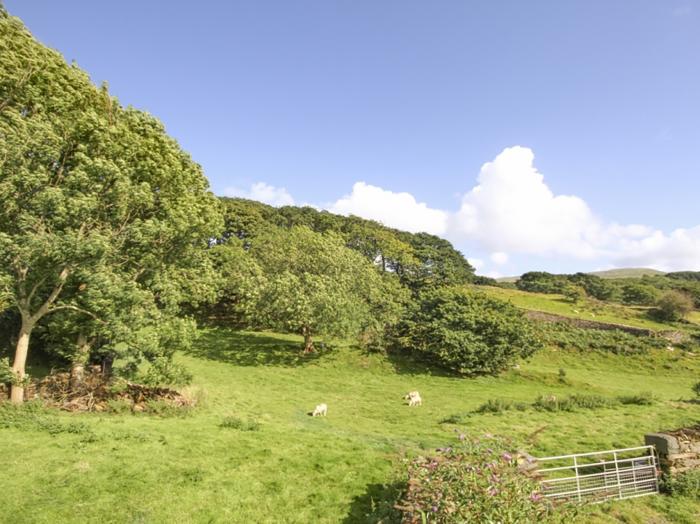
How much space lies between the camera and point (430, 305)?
36.7m

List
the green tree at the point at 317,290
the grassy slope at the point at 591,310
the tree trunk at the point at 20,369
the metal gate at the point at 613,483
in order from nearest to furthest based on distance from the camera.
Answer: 1. the metal gate at the point at 613,483
2. the tree trunk at the point at 20,369
3. the green tree at the point at 317,290
4. the grassy slope at the point at 591,310

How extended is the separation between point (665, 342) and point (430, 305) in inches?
1393

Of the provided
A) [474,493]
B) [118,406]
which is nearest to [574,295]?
[118,406]

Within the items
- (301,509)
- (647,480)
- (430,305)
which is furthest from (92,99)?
(430,305)

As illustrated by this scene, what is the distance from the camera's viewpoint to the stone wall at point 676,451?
10273 mm

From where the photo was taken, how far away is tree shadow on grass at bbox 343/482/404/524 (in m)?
7.70

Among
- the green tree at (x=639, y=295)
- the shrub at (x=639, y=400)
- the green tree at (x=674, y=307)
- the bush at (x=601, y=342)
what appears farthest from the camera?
the green tree at (x=639, y=295)

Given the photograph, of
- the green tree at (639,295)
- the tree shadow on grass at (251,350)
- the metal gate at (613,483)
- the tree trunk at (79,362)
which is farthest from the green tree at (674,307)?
the tree trunk at (79,362)

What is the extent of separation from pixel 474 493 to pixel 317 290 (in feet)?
84.5

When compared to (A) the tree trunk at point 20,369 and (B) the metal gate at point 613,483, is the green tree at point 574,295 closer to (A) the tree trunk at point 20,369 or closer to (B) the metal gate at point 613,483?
(B) the metal gate at point 613,483

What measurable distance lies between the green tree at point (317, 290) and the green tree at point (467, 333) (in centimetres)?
437

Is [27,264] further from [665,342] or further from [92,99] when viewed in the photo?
[665,342]

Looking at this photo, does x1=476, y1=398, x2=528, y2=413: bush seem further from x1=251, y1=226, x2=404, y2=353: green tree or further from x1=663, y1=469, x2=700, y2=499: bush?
x1=251, y1=226, x2=404, y2=353: green tree

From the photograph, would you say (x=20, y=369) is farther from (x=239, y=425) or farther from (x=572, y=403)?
(x=572, y=403)
